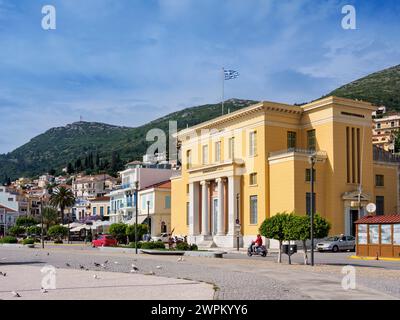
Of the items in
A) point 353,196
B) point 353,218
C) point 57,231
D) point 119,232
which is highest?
point 353,196

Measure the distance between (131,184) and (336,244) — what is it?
128ft

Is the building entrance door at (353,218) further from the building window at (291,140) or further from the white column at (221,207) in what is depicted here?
the white column at (221,207)

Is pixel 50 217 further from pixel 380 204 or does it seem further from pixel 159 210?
pixel 380 204

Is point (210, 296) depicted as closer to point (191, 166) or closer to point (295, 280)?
point (295, 280)

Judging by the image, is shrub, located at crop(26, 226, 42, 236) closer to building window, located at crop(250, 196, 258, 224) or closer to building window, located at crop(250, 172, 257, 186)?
building window, located at crop(250, 196, 258, 224)

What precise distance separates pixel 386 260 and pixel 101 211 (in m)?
73.4

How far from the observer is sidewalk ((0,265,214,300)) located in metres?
14.0

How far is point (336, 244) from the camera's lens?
43.2 m

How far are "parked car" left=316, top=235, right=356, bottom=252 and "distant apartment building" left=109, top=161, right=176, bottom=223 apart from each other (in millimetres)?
36142

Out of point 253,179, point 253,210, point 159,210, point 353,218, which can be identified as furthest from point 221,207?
point 159,210

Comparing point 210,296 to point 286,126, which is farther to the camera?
point 286,126

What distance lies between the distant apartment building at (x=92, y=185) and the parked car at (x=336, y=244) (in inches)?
3961

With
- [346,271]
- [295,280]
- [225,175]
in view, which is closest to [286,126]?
[225,175]
